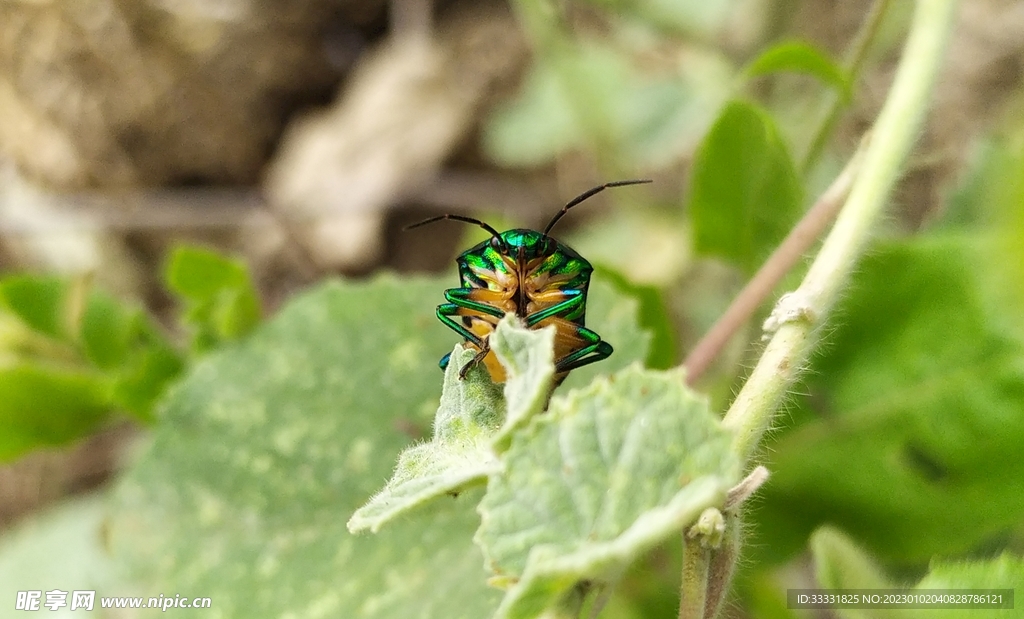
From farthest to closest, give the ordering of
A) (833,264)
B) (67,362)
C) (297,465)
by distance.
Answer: (67,362) < (297,465) < (833,264)

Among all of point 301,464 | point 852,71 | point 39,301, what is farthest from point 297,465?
point 852,71

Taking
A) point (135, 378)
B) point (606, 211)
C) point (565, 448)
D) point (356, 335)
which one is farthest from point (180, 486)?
point (606, 211)

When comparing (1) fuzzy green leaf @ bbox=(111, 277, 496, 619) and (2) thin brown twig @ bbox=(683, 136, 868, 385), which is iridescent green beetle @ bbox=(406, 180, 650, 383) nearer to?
(2) thin brown twig @ bbox=(683, 136, 868, 385)

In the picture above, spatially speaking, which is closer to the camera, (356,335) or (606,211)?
(356,335)

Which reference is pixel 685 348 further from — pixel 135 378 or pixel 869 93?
pixel 135 378

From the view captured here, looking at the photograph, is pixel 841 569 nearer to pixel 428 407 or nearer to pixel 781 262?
pixel 781 262

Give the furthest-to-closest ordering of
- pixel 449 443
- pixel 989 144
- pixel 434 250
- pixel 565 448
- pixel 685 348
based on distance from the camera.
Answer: pixel 434 250 < pixel 685 348 < pixel 989 144 < pixel 449 443 < pixel 565 448

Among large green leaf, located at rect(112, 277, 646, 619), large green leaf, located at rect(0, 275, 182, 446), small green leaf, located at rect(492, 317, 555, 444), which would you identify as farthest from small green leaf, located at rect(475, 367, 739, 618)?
large green leaf, located at rect(0, 275, 182, 446)

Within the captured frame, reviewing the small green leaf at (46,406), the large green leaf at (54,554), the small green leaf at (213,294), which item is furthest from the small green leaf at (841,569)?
the large green leaf at (54,554)
